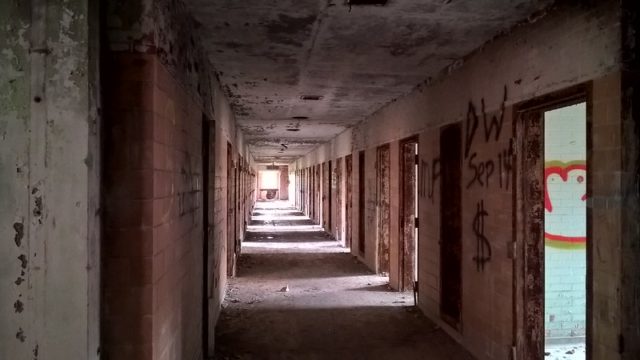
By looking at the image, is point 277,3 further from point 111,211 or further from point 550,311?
point 550,311

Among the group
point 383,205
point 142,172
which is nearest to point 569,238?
point 383,205

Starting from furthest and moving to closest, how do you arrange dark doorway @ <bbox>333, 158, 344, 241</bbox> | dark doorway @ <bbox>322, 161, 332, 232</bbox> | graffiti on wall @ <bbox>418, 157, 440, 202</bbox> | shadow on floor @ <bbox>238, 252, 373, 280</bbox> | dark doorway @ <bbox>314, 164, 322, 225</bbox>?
dark doorway @ <bbox>314, 164, 322, 225</bbox> → dark doorway @ <bbox>322, 161, 332, 232</bbox> → dark doorway @ <bbox>333, 158, 344, 241</bbox> → shadow on floor @ <bbox>238, 252, 373, 280</bbox> → graffiti on wall @ <bbox>418, 157, 440, 202</bbox>

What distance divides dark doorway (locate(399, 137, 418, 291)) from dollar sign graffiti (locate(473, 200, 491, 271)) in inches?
92.8

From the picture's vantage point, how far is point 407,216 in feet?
21.7

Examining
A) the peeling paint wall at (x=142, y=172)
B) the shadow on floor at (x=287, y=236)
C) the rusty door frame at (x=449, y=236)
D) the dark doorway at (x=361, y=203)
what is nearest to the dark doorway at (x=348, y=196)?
the dark doorway at (x=361, y=203)

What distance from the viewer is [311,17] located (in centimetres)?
331

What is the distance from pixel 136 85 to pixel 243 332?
3348 millimetres

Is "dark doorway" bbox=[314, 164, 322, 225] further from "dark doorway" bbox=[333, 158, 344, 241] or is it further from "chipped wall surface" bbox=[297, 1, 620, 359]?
"chipped wall surface" bbox=[297, 1, 620, 359]

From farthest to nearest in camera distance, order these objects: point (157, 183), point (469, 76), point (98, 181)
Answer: point (469, 76), point (157, 183), point (98, 181)

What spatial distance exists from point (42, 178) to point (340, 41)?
2562 mm

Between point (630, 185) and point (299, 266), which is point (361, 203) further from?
point (630, 185)

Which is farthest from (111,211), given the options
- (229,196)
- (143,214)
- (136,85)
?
(229,196)

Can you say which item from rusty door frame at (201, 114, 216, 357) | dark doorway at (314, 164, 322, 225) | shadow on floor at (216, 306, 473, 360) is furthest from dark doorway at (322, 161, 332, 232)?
rusty door frame at (201, 114, 216, 357)

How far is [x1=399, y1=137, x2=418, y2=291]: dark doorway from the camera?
21.6ft
